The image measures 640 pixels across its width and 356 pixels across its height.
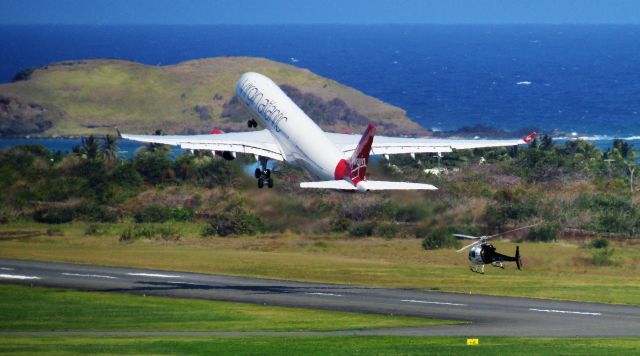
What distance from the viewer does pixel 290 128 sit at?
9906 centimetres

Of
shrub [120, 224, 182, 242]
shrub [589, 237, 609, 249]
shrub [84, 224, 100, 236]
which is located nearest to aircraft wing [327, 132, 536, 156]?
shrub [589, 237, 609, 249]

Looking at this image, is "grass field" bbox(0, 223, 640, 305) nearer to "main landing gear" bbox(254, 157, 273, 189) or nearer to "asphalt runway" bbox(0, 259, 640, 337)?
"asphalt runway" bbox(0, 259, 640, 337)

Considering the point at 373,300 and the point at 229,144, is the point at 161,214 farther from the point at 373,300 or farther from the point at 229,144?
the point at 373,300

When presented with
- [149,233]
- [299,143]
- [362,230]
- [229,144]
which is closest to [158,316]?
[299,143]

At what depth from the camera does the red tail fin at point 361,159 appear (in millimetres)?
88688

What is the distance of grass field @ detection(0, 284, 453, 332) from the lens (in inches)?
3051

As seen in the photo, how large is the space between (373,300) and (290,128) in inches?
636

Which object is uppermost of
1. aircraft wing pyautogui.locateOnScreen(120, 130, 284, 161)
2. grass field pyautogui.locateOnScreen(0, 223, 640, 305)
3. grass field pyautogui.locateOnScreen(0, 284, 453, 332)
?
aircraft wing pyautogui.locateOnScreen(120, 130, 284, 161)

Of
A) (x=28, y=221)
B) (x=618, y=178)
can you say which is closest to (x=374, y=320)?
(x=28, y=221)

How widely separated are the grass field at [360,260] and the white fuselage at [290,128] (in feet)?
28.9

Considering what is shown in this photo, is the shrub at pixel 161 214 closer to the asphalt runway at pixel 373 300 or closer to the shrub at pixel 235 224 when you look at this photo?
the shrub at pixel 235 224

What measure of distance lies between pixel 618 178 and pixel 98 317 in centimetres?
9130

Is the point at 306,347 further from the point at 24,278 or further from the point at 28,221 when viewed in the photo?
the point at 28,221

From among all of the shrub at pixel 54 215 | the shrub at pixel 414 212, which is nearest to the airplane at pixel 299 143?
the shrub at pixel 414 212
